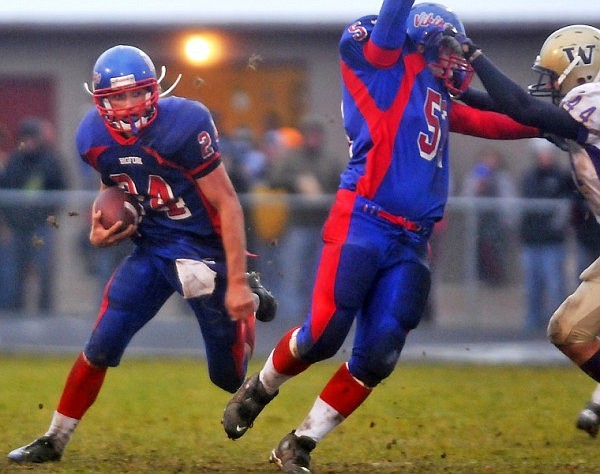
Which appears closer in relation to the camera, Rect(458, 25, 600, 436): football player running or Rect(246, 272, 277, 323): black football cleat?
Rect(458, 25, 600, 436): football player running

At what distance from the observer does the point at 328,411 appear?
566 centimetres

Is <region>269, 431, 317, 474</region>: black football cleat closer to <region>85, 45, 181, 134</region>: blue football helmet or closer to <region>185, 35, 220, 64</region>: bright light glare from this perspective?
<region>85, 45, 181, 134</region>: blue football helmet

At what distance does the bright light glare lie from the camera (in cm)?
1634

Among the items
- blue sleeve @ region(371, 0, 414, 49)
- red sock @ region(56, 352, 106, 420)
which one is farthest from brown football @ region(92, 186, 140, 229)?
blue sleeve @ region(371, 0, 414, 49)

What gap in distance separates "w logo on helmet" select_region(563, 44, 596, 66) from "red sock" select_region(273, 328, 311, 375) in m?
1.78

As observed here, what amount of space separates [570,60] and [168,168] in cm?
189

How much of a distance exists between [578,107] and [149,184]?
1896 millimetres

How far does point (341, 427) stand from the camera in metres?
7.38

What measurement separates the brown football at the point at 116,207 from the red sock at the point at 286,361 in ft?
2.76

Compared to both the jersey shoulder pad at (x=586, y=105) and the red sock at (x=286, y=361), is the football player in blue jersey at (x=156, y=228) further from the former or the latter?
the jersey shoulder pad at (x=586, y=105)

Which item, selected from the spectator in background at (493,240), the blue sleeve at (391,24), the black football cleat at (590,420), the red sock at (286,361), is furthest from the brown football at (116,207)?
the spectator in background at (493,240)

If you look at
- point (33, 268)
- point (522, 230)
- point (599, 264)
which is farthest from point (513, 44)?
point (599, 264)

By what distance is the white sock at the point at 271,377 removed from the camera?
5.80m

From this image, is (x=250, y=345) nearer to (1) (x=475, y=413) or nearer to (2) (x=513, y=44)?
(1) (x=475, y=413)
